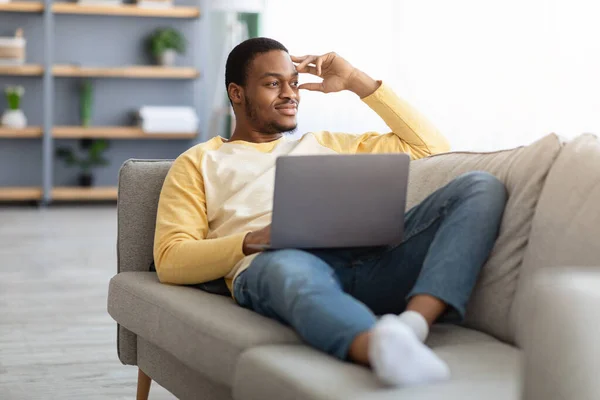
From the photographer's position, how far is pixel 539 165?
1934mm

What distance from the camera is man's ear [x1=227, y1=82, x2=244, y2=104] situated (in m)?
2.55

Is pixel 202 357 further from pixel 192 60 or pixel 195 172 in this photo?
pixel 192 60

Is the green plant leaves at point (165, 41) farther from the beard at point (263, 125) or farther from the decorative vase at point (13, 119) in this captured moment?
the beard at point (263, 125)

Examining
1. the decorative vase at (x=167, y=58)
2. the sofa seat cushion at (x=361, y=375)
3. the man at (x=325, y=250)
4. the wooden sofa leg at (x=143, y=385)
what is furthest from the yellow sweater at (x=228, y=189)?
the decorative vase at (x=167, y=58)

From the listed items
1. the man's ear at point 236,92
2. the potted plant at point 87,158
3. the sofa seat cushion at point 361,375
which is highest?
the man's ear at point 236,92

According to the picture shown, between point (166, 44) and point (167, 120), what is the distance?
58cm

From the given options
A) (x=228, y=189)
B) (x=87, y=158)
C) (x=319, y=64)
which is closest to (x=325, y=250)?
(x=228, y=189)

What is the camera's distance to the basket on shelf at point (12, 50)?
661cm

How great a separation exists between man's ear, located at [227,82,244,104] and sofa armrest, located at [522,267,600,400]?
1.40 meters

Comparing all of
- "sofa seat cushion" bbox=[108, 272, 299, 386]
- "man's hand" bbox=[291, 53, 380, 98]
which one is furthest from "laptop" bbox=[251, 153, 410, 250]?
"man's hand" bbox=[291, 53, 380, 98]

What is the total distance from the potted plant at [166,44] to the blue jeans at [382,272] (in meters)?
5.22

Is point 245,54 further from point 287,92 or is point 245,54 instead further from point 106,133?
point 106,133

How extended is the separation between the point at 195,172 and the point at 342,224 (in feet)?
1.84

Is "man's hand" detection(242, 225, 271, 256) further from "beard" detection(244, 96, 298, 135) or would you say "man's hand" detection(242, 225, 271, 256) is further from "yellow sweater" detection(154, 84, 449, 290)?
"beard" detection(244, 96, 298, 135)
